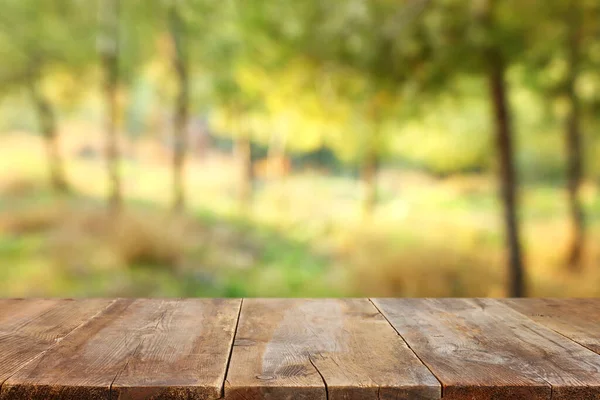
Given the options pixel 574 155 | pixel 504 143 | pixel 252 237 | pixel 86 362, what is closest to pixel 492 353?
pixel 86 362

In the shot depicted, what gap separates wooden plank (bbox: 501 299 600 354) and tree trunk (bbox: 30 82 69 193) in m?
4.26

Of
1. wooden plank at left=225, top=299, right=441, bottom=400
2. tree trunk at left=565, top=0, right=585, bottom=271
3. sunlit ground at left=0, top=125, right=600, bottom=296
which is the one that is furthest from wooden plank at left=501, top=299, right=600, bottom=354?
tree trunk at left=565, top=0, right=585, bottom=271

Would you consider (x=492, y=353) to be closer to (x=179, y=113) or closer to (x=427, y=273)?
(x=427, y=273)

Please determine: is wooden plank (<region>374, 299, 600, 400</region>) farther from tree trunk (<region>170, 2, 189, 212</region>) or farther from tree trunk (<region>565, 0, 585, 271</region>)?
tree trunk (<region>170, 2, 189, 212</region>)

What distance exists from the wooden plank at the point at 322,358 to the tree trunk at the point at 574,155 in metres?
3.73

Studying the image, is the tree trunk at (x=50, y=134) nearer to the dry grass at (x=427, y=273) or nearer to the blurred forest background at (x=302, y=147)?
the blurred forest background at (x=302, y=147)

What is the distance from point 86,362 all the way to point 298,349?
0.29 metres

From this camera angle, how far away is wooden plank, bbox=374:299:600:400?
694mm

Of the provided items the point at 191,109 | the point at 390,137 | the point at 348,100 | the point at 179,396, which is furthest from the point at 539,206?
the point at 179,396

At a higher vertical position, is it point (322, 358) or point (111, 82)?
point (111, 82)

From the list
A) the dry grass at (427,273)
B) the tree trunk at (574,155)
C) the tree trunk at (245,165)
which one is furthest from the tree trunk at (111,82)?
the tree trunk at (574,155)

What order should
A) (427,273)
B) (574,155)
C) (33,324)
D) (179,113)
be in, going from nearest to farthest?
(33,324)
(427,273)
(574,155)
(179,113)

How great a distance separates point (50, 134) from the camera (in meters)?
4.80

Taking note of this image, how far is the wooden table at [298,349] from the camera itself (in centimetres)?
69
